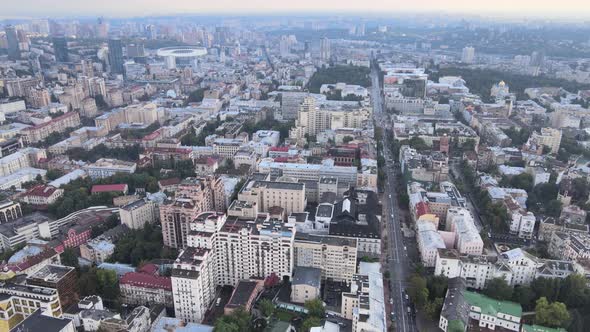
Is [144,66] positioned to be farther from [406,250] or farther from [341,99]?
[406,250]

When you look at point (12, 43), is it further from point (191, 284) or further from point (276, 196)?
point (191, 284)

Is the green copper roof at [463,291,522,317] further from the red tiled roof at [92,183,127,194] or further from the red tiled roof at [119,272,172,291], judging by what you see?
the red tiled roof at [92,183,127,194]

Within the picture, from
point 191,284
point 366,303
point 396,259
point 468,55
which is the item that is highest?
point 468,55

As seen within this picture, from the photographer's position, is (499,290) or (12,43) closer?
(499,290)

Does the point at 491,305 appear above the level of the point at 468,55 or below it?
below

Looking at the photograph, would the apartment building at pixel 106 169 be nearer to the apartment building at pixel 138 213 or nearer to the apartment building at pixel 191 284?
the apartment building at pixel 138 213

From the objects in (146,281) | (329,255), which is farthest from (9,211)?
(329,255)

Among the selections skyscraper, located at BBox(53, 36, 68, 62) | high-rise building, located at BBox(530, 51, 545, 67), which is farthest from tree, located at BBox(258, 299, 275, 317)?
high-rise building, located at BBox(530, 51, 545, 67)

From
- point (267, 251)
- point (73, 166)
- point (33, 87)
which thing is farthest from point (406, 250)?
point (33, 87)
